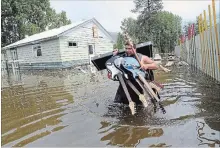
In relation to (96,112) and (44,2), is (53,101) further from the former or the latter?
(44,2)

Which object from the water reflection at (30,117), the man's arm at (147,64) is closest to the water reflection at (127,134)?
the water reflection at (30,117)

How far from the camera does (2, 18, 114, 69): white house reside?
22.7 m

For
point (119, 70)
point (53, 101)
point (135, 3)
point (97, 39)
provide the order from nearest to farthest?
point (119, 70)
point (53, 101)
point (97, 39)
point (135, 3)

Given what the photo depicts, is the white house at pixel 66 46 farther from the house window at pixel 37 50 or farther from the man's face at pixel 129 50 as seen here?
the man's face at pixel 129 50

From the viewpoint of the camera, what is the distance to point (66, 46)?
75.3 feet

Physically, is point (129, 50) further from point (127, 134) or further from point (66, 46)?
point (66, 46)

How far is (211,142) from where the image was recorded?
3.72 meters

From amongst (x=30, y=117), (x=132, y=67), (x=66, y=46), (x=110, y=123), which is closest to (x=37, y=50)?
(x=66, y=46)

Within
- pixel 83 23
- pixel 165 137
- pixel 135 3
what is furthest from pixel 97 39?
pixel 165 137

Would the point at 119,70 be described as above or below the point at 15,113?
above

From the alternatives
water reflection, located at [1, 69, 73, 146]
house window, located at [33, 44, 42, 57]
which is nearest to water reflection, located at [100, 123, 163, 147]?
water reflection, located at [1, 69, 73, 146]

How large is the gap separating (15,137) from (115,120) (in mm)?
1876

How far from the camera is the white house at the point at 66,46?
74.5 feet

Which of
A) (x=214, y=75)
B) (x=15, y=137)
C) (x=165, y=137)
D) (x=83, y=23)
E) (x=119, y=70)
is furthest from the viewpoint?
(x=83, y=23)
